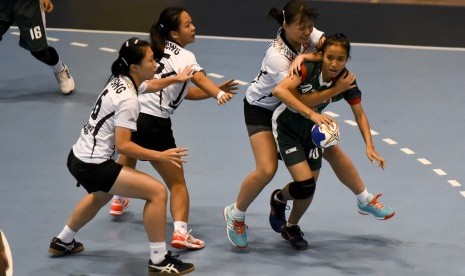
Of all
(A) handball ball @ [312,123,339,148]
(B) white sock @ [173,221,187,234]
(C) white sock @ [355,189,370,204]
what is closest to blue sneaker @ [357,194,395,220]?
(C) white sock @ [355,189,370,204]

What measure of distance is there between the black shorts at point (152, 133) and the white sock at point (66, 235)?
0.70 m

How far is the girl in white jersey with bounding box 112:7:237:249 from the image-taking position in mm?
5965

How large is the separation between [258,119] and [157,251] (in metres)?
1.12

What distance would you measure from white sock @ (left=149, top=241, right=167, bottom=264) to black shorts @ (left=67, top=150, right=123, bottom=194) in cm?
42

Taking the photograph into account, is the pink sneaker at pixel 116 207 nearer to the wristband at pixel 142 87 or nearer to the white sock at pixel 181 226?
the white sock at pixel 181 226

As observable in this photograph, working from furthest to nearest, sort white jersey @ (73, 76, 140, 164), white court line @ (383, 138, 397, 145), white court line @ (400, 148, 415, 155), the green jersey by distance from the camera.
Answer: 1. white court line @ (383, 138, 397, 145)
2. white court line @ (400, 148, 415, 155)
3. the green jersey
4. white jersey @ (73, 76, 140, 164)

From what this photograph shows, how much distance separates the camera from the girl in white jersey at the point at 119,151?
5410 millimetres

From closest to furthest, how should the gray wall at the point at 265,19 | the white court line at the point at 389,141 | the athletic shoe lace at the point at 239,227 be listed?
the athletic shoe lace at the point at 239,227
the white court line at the point at 389,141
the gray wall at the point at 265,19

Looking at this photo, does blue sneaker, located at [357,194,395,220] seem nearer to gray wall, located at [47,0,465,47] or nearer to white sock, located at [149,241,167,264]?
white sock, located at [149,241,167,264]

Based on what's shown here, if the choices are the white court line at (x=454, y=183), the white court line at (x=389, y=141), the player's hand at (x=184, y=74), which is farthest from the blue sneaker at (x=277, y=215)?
the white court line at (x=389, y=141)

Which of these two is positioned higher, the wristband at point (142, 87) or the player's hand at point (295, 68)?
the player's hand at point (295, 68)

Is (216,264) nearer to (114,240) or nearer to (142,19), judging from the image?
(114,240)

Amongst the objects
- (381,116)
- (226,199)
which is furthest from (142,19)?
(226,199)

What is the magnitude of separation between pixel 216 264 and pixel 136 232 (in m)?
0.72
